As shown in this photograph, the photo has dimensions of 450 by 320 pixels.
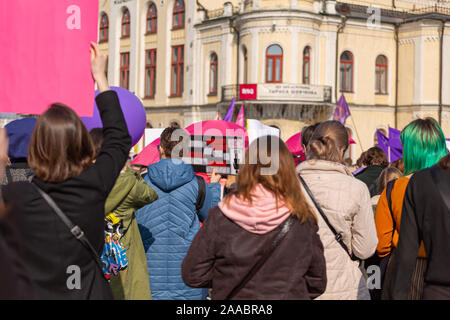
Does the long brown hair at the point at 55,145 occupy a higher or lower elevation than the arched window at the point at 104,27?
lower

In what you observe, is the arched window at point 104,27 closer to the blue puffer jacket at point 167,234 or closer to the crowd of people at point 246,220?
the blue puffer jacket at point 167,234

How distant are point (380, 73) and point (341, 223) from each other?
3288 centimetres

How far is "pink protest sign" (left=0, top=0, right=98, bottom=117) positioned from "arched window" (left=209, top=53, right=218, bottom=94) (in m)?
31.7

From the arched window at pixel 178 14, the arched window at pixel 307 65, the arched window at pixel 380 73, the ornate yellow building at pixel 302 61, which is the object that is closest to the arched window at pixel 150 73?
the ornate yellow building at pixel 302 61

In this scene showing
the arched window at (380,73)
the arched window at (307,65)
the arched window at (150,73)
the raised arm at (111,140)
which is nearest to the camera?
the raised arm at (111,140)

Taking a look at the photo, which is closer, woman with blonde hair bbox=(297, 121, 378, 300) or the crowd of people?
the crowd of people

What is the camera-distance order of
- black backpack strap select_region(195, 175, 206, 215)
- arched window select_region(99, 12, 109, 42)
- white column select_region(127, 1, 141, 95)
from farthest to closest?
1. arched window select_region(99, 12, 109, 42)
2. white column select_region(127, 1, 141, 95)
3. black backpack strap select_region(195, 175, 206, 215)

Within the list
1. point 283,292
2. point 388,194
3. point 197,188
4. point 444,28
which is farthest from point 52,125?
point 444,28

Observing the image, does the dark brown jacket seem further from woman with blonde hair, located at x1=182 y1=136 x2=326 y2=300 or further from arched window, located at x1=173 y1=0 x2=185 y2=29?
arched window, located at x1=173 y1=0 x2=185 y2=29

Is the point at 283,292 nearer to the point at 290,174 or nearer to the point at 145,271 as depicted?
the point at 290,174

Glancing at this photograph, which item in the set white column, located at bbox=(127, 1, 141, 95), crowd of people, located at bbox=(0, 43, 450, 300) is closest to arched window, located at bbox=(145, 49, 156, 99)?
white column, located at bbox=(127, 1, 141, 95)

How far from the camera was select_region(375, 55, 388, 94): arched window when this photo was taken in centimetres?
3575

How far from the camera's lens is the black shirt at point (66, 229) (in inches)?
122

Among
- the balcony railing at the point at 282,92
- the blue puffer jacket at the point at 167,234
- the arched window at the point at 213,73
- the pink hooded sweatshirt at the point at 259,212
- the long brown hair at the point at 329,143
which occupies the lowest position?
the blue puffer jacket at the point at 167,234
